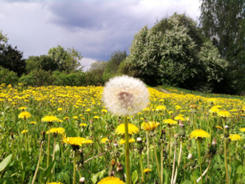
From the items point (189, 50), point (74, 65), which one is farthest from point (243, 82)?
point (74, 65)

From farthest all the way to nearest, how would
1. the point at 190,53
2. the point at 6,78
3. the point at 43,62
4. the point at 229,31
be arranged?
the point at 43,62
the point at 229,31
the point at 190,53
the point at 6,78

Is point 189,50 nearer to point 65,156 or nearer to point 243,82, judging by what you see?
point 243,82

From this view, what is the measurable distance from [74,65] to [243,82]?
21.7 metres

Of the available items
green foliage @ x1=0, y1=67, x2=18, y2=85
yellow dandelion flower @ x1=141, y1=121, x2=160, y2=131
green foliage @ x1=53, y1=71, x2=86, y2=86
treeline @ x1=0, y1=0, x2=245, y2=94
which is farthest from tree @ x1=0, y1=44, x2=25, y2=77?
yellow dandelion flower @ x1=141, y1=121, x2=160, y2=131

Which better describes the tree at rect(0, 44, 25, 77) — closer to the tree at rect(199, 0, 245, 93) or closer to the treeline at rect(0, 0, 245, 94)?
the treeline at rect(0, 0, 245, 94)


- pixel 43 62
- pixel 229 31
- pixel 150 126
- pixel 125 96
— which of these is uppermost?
pixel 229 31

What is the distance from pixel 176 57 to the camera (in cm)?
1831

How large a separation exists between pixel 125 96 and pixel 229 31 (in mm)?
27198

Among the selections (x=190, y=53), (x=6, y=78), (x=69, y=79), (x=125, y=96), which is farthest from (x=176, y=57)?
(x=125, y=96)

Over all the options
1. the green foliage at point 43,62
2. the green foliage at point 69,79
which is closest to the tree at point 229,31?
the green foliage at point 69,79

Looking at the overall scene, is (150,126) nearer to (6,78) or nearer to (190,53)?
(6,78)

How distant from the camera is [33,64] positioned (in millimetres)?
36344

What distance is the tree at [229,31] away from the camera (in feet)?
69.0

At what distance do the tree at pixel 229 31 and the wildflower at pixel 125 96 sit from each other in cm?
2373
